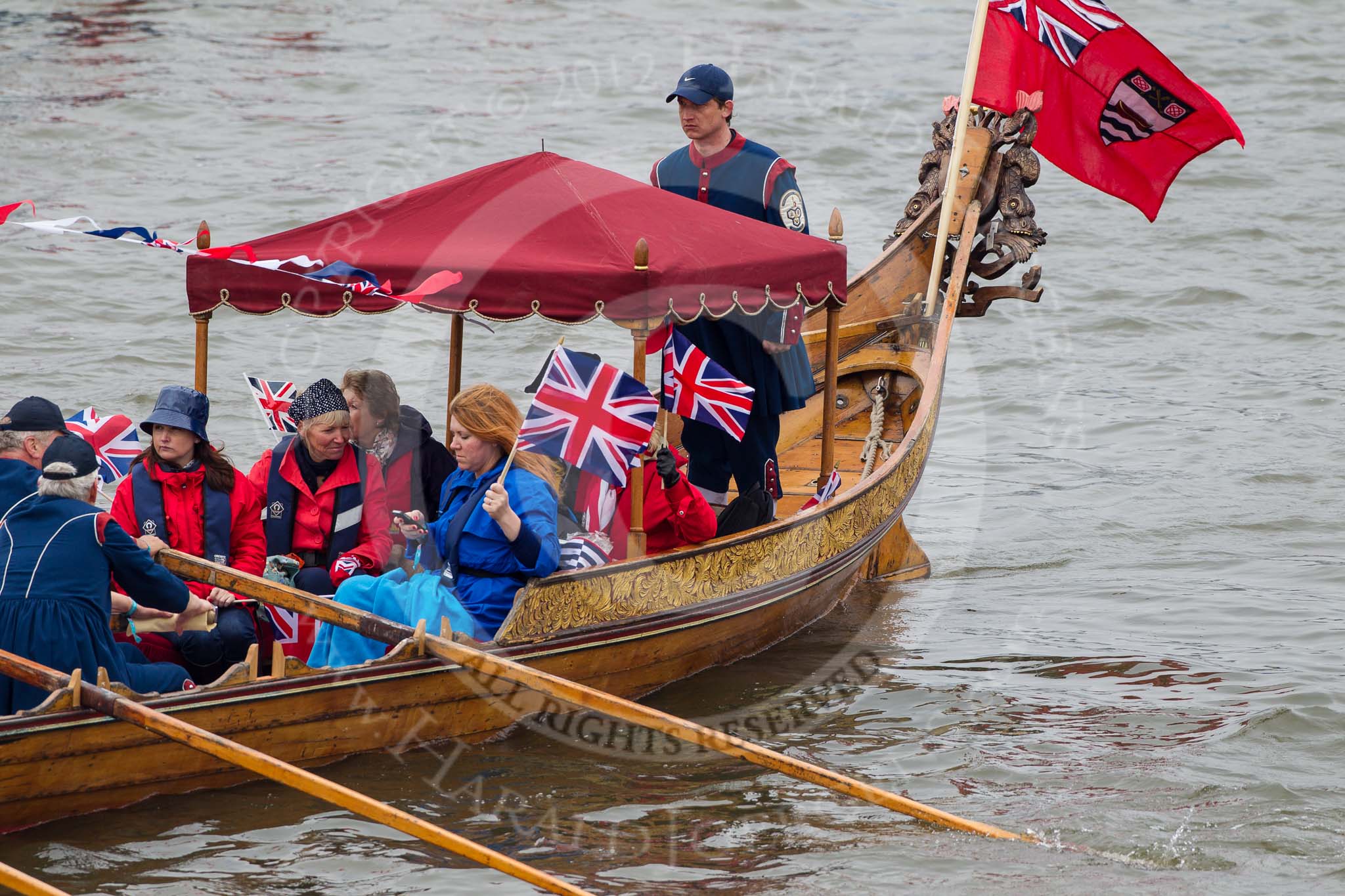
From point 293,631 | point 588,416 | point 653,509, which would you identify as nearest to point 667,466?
point 653,509

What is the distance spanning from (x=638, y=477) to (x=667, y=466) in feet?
0.52

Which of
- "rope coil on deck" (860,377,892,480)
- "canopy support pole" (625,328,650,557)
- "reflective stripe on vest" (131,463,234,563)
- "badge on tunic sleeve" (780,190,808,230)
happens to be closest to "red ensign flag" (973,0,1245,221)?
"rope coil on deck" (860,377,892,480)

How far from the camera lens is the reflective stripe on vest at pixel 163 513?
21.4 ft

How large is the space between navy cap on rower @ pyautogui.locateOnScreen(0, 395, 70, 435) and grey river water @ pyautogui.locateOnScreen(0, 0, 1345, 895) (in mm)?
1485

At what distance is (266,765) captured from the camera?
5188 mm

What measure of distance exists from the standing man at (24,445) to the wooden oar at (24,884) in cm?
162

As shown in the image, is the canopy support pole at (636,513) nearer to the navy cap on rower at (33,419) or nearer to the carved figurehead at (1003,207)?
the navy cap on rower at (33,419)

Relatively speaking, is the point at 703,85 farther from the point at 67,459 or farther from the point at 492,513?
the point at 67,459

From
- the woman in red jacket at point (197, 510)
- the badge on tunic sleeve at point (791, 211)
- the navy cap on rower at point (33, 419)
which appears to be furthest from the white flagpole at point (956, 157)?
the navy cap on rower at point (33, 419)

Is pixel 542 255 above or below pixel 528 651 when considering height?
above

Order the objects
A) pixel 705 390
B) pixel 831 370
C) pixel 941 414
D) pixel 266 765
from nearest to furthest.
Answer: pixel 266 765 → pixel 705 390 → pixel 831 370 → pixel 941 414

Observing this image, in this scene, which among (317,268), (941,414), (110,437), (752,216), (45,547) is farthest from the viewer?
(941,414)

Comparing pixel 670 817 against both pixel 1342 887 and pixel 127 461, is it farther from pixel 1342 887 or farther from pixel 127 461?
pixel 127 461

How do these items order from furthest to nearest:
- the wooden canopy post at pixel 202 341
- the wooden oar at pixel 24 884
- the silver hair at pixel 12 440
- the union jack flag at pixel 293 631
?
the wooden canopy post at pixel 202 341 → the union jack flag at pixel 293 631 → the silver hair at pixel 12 440 → the wooden oar at pixel 24 884
